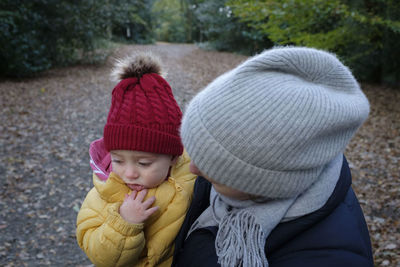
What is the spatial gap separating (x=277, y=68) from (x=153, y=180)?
98 centimetres

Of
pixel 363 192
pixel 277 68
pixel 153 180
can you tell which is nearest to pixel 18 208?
pixel 153 180

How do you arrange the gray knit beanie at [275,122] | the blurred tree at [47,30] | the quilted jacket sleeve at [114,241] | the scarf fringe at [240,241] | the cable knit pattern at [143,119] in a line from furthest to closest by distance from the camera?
the blurred tree at [47,30] → the cable knit pattern at [143,119] → the quilted jacket sleeve at [114,241] → the scarf fringe at [240,241] → the gray knit beanie at [275,122]

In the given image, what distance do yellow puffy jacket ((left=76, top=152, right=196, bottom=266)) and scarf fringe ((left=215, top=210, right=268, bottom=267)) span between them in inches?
18.9

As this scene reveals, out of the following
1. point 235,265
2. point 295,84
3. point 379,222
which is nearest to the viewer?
point 295,84

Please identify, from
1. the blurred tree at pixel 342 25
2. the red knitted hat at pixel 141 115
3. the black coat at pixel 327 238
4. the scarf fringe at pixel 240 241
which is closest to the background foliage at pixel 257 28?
the blurred tree at pixel 342 25

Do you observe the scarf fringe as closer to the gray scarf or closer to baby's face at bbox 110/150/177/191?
the gray scarf

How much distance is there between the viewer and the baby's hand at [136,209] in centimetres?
169

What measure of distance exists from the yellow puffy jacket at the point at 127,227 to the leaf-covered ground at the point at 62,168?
274cm

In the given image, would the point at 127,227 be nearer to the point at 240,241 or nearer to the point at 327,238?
the point at 240,241

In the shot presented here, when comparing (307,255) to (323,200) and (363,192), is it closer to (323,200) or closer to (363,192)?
(323,200)

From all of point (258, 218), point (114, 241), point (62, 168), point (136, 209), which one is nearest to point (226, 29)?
point (62, 168)

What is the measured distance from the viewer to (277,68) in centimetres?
125

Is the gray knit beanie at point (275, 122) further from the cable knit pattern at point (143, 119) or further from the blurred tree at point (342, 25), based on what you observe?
the blurred tree at point (342, 25)

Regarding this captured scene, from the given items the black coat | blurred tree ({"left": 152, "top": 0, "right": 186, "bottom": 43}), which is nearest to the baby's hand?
the black coat
